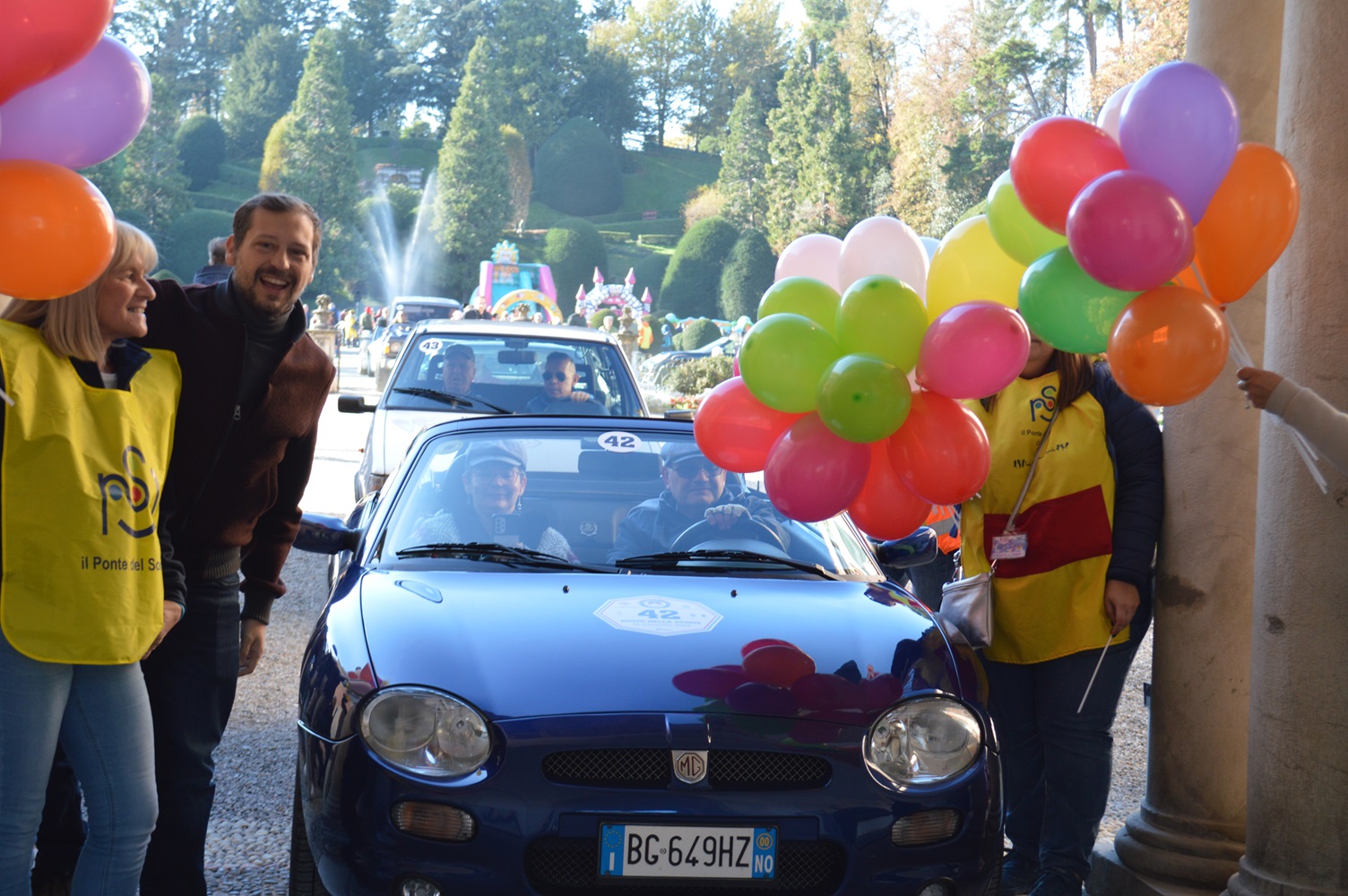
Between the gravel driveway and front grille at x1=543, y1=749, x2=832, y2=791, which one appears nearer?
front grille at x1=543, y1=749, x2=832, y2=791

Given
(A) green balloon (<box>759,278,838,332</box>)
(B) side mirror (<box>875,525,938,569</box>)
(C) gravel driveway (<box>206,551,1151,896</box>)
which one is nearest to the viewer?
(A) green balloon (<box>759,278,838,332</box>)

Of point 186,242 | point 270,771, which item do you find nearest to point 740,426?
point 270,771

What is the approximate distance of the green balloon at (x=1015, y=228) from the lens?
339cm

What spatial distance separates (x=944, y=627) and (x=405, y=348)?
5.36 m

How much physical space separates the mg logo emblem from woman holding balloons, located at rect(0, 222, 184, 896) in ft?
3.62

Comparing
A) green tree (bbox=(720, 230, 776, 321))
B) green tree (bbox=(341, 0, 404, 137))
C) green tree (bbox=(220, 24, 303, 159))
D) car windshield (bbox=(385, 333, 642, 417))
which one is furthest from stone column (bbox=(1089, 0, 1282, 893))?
green tree (bbox=(341, 0, 404, 137))

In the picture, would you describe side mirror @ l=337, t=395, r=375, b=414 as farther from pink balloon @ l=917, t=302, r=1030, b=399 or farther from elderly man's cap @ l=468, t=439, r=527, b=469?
pink balloon @ l=917, t=302, r=1030, b=399

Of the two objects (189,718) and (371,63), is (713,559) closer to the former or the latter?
(189,718)

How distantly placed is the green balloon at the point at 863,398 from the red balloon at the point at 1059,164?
522 mm

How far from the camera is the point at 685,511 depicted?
4.15 meters

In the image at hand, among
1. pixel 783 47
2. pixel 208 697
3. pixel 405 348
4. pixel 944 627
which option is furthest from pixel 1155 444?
pixel 783 47

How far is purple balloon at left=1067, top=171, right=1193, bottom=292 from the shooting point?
2.85 m

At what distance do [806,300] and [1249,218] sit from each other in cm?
114

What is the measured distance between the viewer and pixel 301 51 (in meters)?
99.8
